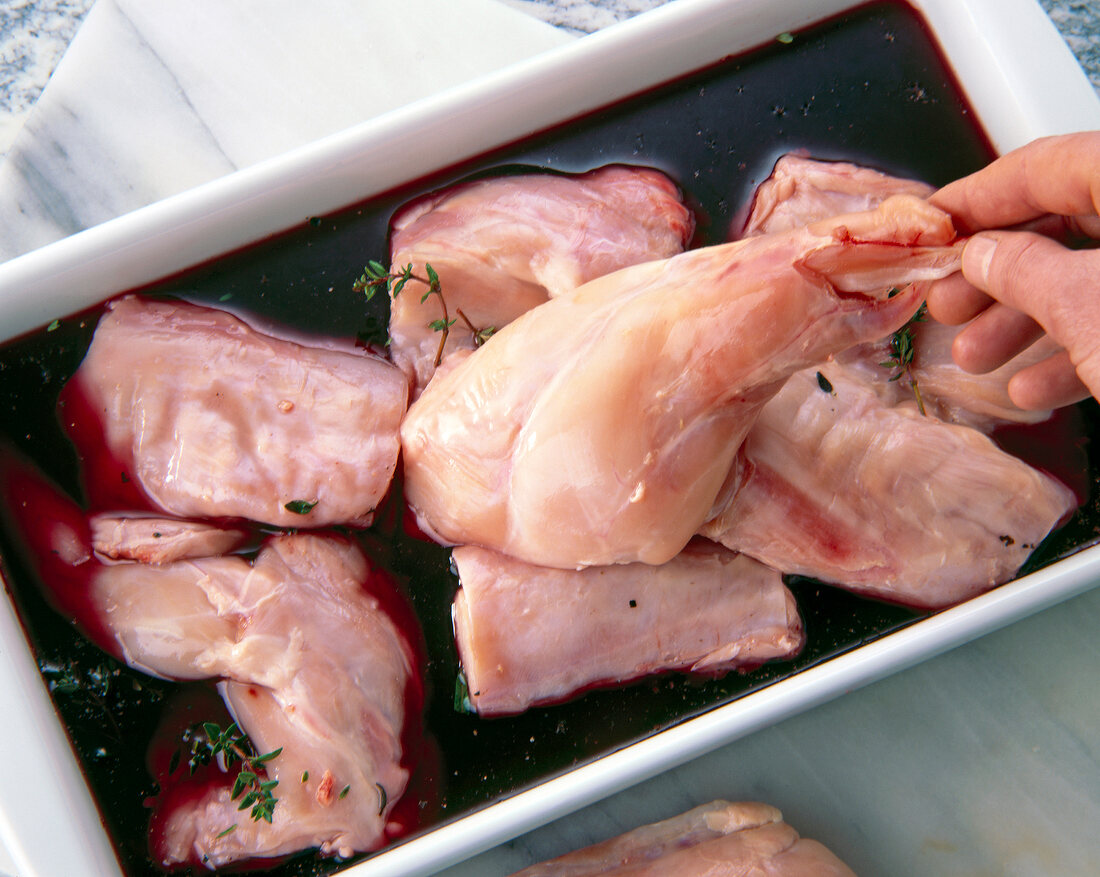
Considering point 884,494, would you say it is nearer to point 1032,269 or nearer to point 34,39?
point 1032,269

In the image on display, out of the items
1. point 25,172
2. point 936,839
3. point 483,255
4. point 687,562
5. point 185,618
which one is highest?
point 25,172

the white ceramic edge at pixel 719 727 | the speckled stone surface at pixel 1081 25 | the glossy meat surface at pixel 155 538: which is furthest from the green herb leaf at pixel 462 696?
the speckled stone surface at pixel 1081 25

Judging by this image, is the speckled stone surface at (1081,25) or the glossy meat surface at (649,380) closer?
the glossy meat surface at (649,380)

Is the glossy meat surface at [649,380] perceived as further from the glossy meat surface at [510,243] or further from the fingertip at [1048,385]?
the fingertip at [1048,385]

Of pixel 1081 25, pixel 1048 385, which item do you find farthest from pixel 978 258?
pixel 1081 25

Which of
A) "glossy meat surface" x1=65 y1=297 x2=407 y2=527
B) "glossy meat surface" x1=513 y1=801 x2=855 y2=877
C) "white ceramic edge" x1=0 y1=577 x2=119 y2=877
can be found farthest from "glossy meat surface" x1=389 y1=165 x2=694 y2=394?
"glossy meat surface" x1=513 y1=801 x2=855 y2=877

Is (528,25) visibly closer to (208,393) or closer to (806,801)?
(208,393)

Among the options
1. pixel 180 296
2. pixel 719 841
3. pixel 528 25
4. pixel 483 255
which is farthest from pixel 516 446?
pixel 528 25
